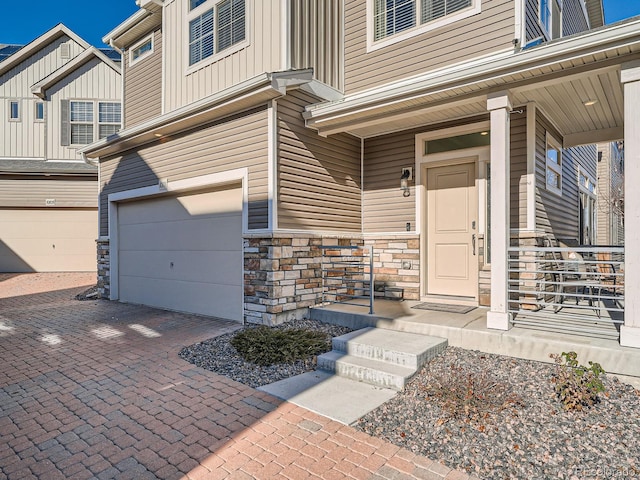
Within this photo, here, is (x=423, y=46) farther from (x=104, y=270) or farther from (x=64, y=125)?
(x=64, y=125)

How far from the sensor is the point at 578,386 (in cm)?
296

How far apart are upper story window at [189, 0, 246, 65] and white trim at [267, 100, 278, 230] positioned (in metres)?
1.68

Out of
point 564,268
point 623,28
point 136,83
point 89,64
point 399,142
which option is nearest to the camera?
point 623,28

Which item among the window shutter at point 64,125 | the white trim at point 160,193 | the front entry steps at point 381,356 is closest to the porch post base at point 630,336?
the front entry steps at point 381,356

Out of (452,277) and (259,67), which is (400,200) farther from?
(259,67)

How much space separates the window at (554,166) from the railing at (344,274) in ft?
9.04

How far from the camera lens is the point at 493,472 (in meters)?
2.34

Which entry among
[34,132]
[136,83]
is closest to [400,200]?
[136,83]

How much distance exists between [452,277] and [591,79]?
286 centimetres

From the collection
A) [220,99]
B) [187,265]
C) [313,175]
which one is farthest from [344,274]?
[220,99]

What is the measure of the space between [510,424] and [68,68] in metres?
14.6

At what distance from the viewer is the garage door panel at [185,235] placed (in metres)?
6.03

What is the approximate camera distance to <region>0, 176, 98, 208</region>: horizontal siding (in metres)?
12.1

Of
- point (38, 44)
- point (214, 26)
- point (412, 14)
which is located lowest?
point (412, 14)
